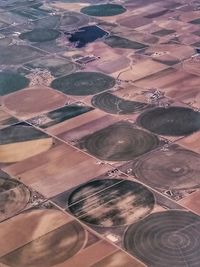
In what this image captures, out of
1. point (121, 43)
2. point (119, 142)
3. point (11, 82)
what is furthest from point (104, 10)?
point (119, 142)

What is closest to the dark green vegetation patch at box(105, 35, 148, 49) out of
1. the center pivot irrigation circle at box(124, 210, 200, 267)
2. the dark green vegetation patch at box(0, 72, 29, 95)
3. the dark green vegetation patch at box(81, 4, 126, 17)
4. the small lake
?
the small lake

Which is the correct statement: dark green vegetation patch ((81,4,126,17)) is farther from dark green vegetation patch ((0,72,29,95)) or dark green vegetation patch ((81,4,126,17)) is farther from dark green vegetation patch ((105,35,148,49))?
dark green vegetation patch ((0,72,29,95))

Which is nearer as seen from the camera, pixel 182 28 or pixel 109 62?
pixel 109 62

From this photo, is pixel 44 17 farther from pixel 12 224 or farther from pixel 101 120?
pixel 12 224

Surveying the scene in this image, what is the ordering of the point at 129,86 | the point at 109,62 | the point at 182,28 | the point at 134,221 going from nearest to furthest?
the point at 134,221
the point at 129,86
the point at 109,62
the point at 182,28

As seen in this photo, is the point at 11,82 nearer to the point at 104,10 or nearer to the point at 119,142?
the point at 119,142

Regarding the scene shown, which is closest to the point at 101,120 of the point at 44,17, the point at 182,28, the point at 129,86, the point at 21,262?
the point at 129,86

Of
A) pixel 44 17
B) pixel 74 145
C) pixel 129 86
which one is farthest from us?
pixel 44 17
